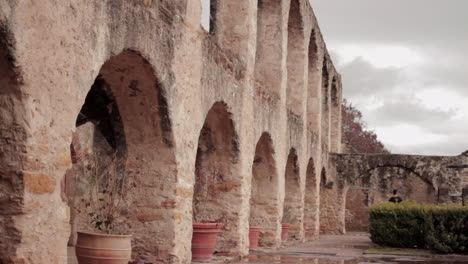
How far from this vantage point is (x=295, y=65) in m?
16.3

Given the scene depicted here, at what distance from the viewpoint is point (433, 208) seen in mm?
13047

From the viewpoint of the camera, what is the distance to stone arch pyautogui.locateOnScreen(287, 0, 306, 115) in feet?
52.7

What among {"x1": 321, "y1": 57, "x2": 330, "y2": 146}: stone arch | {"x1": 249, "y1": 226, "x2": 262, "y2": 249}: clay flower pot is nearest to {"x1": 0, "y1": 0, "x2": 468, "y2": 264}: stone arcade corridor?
{"x1": 249, "y1": 226, "x2": 262, "y2": 249}: clay flower pot

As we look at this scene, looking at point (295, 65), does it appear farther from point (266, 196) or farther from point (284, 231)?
point (266, 196)

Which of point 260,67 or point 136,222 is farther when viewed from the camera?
point 260,67

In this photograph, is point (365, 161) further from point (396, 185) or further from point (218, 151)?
point (218, 151)

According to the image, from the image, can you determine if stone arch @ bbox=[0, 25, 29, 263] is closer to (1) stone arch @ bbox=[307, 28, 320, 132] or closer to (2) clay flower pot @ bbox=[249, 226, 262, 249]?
(2) clay flower pot @ bbox=[249, 226, 262, 249]

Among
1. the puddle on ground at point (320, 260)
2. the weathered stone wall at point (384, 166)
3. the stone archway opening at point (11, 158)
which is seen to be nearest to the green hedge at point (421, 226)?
the puddle on ground at point (320, 260)

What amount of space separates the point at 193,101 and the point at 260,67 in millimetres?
5699

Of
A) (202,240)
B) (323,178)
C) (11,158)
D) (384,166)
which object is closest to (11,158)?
(11,158)

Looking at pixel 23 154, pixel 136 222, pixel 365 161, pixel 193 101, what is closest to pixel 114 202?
pixel 136 222

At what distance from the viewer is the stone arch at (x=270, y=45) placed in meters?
13.3

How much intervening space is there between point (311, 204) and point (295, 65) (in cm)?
434

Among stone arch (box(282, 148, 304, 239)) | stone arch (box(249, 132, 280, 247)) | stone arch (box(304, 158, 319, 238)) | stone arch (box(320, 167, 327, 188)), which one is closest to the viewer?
stone arch (box(249, 132, 280, 247))
